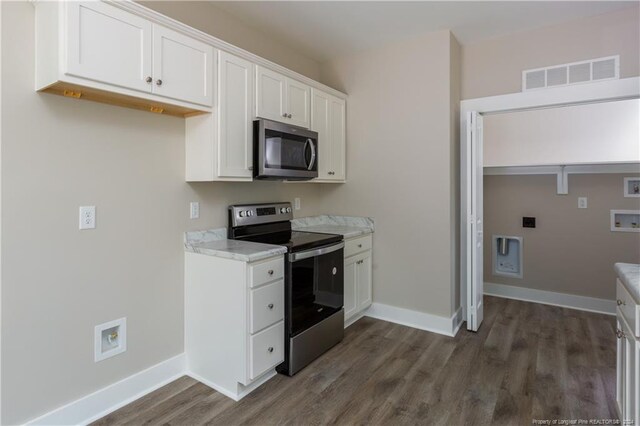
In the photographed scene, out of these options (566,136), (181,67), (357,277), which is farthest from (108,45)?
(566,136)

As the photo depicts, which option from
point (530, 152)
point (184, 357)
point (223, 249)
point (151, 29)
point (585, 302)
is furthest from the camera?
point (530, 152)

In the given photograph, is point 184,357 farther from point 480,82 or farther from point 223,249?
point 480,82

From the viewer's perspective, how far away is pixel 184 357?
246 cm

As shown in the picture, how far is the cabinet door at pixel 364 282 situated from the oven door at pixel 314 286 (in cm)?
42

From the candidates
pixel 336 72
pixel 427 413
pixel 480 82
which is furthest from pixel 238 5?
pixel 427 413

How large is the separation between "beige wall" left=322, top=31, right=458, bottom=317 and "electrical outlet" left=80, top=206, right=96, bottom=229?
227cm

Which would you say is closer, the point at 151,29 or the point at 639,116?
the point at 151,29

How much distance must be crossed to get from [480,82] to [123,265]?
326cm

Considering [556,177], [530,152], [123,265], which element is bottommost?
[123,265]

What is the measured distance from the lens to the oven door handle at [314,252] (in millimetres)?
2400

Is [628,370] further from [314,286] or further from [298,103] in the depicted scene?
[298,103]

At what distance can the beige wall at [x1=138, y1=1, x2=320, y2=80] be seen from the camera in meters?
2.36

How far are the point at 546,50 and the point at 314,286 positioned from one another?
2744mm

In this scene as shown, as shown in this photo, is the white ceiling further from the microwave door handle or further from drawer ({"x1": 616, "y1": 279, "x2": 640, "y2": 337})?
drawer ({"x1": 616, "y1": 279, "x2": 640, "y2": 337})
